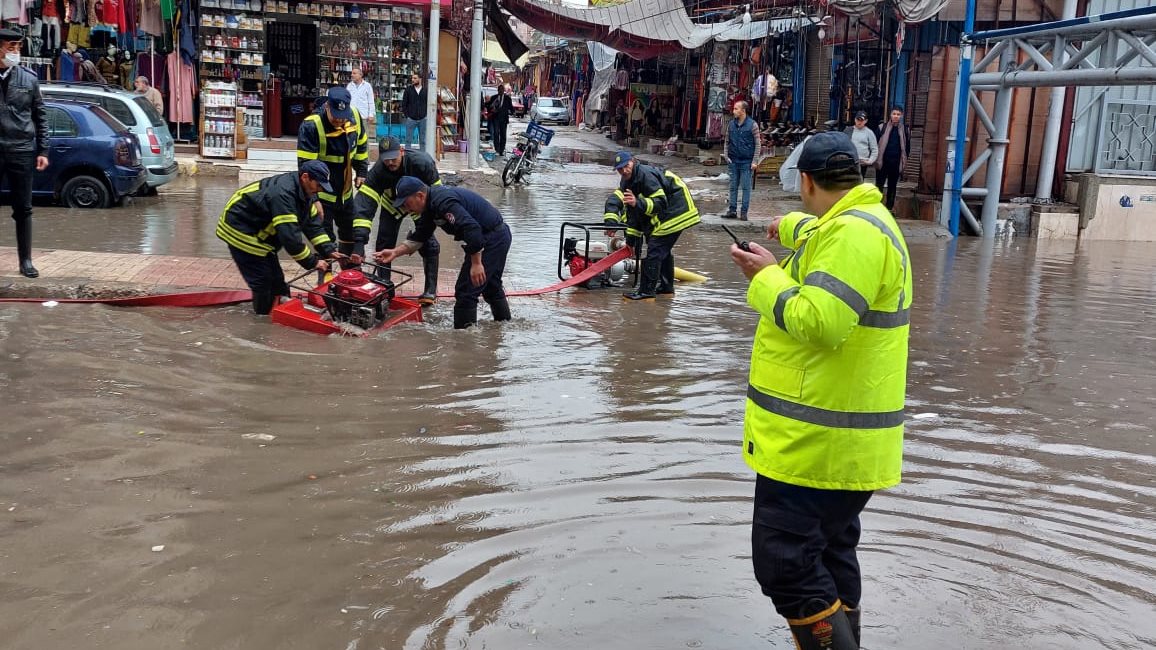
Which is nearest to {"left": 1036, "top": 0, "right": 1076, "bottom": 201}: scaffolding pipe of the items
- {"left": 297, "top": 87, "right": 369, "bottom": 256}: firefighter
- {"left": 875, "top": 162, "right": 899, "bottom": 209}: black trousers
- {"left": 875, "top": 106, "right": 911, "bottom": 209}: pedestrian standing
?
{"left": 875, "top": 106, "right": 911, "bottom": 209}: pedestrian standing

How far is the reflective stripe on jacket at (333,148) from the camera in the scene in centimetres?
974

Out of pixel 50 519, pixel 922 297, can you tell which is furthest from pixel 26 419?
pixel 922 297

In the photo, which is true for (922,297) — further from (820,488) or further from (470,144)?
(470,144)

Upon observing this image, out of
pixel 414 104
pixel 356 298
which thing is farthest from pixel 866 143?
pixel 356 298

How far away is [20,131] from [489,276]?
386 cm

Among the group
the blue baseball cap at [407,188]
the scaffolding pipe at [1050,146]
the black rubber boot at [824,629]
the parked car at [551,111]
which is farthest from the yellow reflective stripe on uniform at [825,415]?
the parked car at [551,111]

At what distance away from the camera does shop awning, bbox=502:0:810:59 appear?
23641 mm

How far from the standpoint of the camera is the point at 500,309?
8820mm

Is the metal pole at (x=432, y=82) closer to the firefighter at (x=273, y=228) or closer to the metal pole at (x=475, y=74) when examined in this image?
the metal pole at (x=475, y=74)

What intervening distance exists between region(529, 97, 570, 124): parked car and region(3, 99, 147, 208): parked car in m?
31.7

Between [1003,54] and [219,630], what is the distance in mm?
14711

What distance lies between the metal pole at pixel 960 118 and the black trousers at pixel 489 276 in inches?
382

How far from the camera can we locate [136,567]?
4012 mm

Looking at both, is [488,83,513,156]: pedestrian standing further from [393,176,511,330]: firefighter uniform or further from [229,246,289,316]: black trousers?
[229,246,289,316]: black trousers
